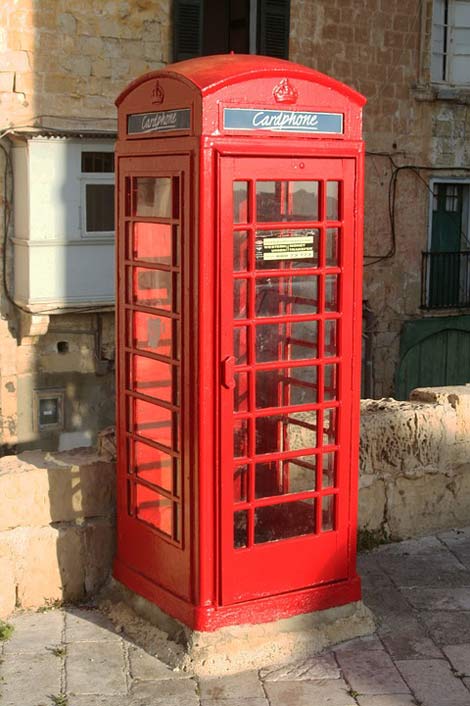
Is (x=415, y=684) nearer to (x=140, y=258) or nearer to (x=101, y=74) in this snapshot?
(x=140, y=258)

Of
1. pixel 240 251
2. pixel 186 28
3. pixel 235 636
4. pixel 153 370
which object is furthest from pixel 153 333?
pixel 186 28

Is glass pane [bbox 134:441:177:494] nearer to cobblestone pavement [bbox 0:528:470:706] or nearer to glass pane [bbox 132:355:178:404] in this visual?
glass pane [bbox 132:355:178:404]

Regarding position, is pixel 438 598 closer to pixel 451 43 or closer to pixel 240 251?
pixel 240 251

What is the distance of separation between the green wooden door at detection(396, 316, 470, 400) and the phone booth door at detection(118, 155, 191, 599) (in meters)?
15.0

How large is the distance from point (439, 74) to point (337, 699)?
56.5 ft

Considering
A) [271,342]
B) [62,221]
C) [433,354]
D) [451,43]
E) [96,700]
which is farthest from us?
[433,354]

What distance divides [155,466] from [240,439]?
0.54 m

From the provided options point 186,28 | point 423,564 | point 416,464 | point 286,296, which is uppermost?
point 186,28

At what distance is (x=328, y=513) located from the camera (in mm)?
6023

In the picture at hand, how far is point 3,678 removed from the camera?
217 inches

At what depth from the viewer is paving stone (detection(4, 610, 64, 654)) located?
584 cm

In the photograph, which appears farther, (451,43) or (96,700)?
(451,43)

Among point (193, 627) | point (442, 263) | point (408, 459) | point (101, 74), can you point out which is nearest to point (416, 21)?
point (442, 263)

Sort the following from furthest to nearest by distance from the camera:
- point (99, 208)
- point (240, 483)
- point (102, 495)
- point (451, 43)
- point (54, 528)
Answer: point (451, 43), point (99, 208), point (102, 495), point (54, 528), point (240, 483)
